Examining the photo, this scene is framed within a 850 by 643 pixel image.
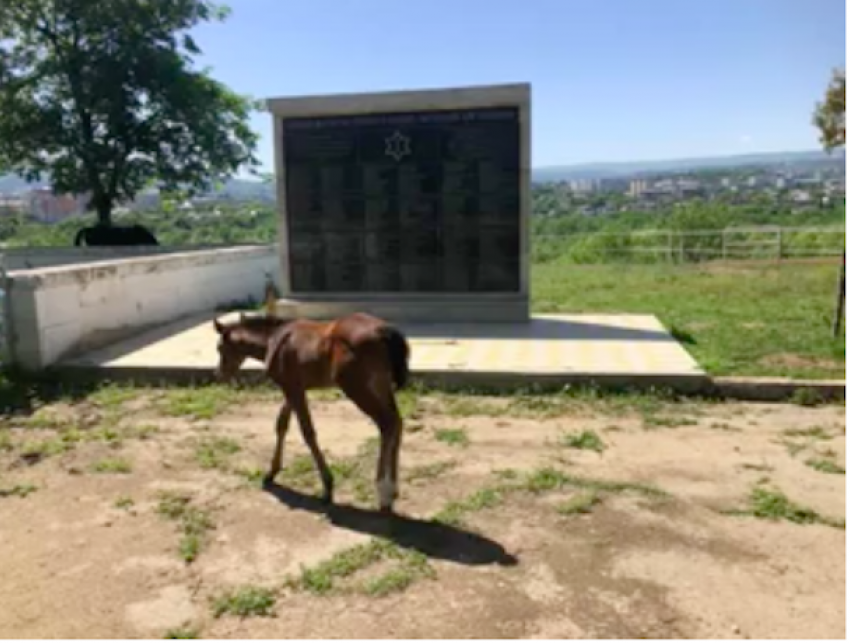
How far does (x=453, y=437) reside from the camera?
19.0ft

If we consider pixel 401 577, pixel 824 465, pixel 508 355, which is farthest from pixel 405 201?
pixel 401 577

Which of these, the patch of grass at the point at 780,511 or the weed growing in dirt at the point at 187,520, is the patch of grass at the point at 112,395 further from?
the patch of grass at the point at 780,511

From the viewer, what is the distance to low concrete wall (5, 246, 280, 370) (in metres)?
8.01

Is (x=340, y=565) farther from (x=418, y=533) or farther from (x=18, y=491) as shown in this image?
(x=18, y=491)

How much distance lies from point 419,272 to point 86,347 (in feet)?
14.5

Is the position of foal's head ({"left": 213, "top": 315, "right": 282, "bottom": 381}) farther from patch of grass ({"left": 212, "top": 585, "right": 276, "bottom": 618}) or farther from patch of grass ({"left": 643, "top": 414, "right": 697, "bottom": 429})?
patch of grass ({"left": 643, "top": 414, "right": 697, "bottom": 429})

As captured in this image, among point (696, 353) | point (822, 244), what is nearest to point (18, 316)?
point (696, 353)

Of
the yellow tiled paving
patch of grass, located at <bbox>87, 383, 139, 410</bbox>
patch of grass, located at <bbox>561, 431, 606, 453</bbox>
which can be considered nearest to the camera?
patch of grass, located at <bbox>561, 431, 606, 453</bbox>

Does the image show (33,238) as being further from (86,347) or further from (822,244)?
(822,244)

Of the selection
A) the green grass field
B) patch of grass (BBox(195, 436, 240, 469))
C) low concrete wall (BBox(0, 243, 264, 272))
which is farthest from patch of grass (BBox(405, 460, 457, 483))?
low concrete wall (BBox(0, 243, 264, 272))

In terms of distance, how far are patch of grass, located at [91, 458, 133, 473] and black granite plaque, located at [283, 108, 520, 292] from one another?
226 inches

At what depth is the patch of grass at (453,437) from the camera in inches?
224

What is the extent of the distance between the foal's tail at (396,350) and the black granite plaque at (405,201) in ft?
20.5

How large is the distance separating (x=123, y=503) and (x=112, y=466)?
0.74 meters
